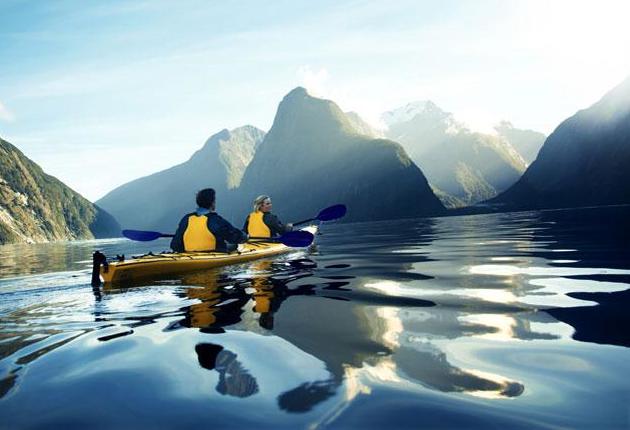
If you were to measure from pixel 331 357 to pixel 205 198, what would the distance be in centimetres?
844

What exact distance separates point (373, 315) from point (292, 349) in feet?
5.87

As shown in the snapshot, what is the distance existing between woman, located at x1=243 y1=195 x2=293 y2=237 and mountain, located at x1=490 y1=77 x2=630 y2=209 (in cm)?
13871

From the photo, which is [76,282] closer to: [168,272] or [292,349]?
[168,272]

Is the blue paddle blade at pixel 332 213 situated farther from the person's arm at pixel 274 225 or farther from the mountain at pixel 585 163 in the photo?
the mountain at pixel 585 163

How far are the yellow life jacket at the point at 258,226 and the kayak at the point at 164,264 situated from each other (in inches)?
63.2

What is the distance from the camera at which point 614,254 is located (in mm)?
11766

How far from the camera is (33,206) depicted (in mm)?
160250

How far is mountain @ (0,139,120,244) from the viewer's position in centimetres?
14288

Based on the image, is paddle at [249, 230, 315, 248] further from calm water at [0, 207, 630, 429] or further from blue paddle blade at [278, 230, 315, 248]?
calm water at [0, 207, 630, 429]

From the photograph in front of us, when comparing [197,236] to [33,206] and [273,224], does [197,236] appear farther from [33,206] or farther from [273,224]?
[33,206]

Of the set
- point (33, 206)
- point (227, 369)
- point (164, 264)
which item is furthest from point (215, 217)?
point (33, 206)

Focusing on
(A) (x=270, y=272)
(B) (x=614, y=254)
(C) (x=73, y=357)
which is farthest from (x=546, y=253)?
(C) (x=73, y=357)

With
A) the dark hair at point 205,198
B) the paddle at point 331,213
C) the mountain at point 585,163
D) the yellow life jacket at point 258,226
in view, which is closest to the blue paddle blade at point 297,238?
the yellow life jacket at point 258,226

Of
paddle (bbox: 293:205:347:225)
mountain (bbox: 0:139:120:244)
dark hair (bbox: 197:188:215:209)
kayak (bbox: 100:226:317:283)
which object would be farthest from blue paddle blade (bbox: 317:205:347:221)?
mountain (bbox: 0:139:120:244)
